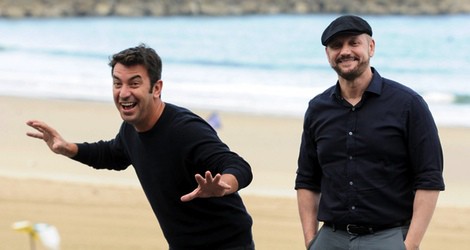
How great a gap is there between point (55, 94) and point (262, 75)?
953cm

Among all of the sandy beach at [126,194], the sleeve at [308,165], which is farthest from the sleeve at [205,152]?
the sandy beach at [126,194]

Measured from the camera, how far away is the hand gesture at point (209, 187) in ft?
14.2

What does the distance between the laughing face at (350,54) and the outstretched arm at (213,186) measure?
0.66 meters

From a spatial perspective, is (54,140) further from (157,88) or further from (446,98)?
(446,98)

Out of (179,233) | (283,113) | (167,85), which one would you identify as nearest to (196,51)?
(167,85)

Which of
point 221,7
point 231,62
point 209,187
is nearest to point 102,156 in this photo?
point 209,187

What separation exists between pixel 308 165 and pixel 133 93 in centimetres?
86

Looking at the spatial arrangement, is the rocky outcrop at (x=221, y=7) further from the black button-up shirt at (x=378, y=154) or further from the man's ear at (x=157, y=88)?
the black button-up shirt at (x=378, y=154)

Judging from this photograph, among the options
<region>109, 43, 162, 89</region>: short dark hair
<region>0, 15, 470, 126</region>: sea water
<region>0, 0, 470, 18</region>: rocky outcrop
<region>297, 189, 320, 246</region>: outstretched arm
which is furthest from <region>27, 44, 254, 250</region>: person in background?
<region>0, 0, 470, 18</region>: rocky outcrop

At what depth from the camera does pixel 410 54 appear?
123 feet

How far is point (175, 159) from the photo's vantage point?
479 centimetres

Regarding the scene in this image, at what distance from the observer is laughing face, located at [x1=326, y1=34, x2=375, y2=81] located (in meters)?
4.50

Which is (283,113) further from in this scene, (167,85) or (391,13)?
(391,13)

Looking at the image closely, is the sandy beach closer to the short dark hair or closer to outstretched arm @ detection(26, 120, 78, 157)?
outstretched arm @ detection(26, 120, 78, 157)
